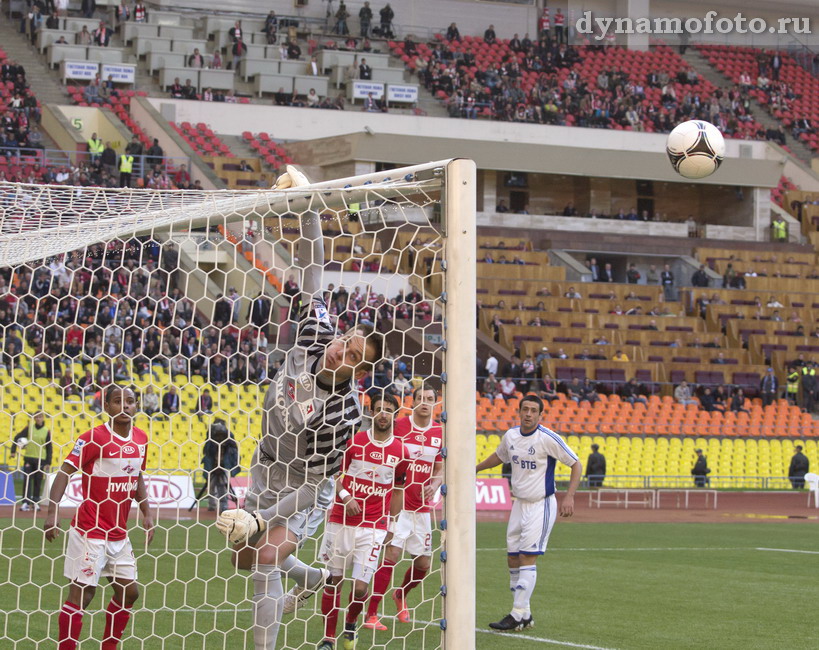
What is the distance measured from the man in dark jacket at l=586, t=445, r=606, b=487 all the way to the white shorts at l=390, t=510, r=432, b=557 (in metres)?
14.0

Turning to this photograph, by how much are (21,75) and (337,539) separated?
29.7m

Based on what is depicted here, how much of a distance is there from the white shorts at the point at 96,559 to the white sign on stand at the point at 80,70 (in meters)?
32.0

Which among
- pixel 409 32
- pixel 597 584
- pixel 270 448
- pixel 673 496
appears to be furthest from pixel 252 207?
pixel 409 32

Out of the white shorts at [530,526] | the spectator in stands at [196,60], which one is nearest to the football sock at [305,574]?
the white shorts at [530,526]

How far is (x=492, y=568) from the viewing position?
13367 millimetres

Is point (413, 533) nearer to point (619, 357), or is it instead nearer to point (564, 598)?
point (564, 598)

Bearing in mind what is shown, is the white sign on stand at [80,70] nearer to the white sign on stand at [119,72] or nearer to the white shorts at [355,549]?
the white sign on stand at [119,72]

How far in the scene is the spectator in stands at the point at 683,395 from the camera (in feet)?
99.8

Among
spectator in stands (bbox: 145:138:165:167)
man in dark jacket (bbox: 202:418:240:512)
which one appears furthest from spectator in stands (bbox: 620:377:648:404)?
man in dark jacket (bbox: 202:418:240:512)

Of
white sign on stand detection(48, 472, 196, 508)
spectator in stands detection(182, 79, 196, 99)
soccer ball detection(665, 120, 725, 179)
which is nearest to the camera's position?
soccer ball detection(665, 120, 725, 179)

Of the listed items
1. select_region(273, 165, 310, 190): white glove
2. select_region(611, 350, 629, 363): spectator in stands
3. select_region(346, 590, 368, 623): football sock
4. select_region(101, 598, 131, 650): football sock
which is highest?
select_region(273, 165, 310, 190): white glove

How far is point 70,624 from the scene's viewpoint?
729cm

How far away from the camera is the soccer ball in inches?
529

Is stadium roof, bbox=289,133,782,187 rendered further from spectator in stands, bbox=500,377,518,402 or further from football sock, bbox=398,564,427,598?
football sock, bbox=398,564,427,598
